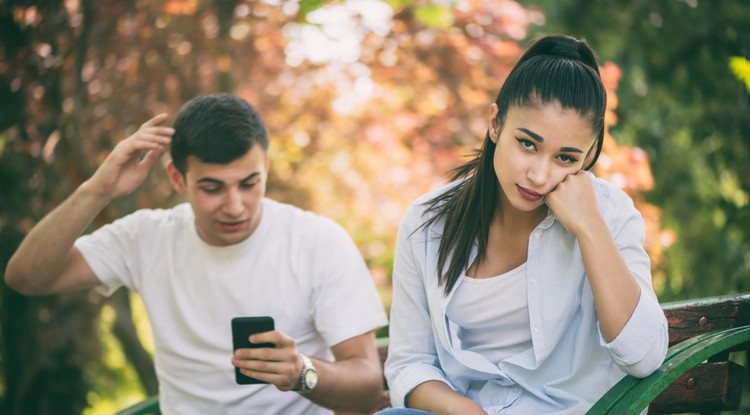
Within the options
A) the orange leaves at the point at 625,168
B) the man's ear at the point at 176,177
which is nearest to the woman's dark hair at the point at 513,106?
the man's ear at the point at 176,177

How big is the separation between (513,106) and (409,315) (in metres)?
0.69

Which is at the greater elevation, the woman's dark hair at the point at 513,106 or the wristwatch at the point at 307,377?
the woman's dark hair at the point at 513,106

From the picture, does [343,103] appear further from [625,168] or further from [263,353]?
[263,353]

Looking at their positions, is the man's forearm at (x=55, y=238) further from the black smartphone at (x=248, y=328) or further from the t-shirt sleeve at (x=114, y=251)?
the black smartphone at (x=248, y=328)

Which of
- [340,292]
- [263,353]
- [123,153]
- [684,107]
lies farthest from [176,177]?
[684,107]

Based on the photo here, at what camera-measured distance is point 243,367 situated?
253cm

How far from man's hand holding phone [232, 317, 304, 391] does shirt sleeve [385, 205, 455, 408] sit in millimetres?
288

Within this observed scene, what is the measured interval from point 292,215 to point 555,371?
3.81 ft

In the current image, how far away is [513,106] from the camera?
2.28 meters

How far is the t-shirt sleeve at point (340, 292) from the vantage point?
2826 mm

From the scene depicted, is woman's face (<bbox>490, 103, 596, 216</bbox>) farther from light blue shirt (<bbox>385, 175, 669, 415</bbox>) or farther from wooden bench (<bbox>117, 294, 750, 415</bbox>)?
wooden bench (<bbox>117, 294, 750, 415</bbox>)

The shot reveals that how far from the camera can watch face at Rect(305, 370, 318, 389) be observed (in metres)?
2.60

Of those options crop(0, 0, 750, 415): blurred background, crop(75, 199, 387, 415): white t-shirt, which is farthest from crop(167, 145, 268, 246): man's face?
crop(0, 0, 750, 415): blurred background

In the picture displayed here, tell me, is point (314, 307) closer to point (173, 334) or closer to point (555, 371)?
point (173, 334)
